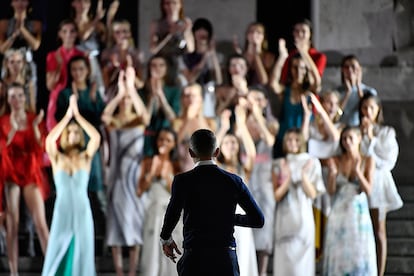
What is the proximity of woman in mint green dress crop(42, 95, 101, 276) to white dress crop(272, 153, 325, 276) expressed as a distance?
1.71 m

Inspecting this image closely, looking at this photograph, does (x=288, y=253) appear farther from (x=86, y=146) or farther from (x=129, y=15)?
(x=129, y=15)

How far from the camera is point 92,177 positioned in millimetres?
11438

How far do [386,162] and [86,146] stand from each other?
9.21 ft

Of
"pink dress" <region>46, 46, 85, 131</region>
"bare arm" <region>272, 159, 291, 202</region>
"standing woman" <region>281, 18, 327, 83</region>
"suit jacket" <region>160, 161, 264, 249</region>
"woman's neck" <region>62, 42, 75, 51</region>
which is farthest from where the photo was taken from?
"woman's neck" <region>62, 42, 75, 51</region>

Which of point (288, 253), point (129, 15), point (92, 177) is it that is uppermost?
point (129, 15)

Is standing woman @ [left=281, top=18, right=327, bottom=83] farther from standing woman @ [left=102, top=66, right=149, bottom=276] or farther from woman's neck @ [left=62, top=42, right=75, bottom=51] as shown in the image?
woman's neck @ [left=62, top=42, right=75, bottom=51]

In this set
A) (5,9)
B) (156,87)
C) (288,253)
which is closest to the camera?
(288,253)

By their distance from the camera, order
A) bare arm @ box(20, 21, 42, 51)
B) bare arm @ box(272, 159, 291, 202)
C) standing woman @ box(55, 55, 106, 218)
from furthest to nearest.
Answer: bare arm @ box(20, 21, 42, 51) < standing woman @ box(55, 55, 106, 218) < bare arm @ box(272, 159, 291, 202)

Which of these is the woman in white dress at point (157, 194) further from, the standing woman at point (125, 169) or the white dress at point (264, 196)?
the white dress at point (264, 196)

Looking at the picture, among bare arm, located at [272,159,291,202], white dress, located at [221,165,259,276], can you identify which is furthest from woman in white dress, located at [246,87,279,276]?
white dress, located at [221,165,259,276]

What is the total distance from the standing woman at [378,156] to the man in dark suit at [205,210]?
192 inches

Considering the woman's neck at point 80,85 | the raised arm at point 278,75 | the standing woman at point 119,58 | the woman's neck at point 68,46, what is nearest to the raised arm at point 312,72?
the raised arm at point 278,75

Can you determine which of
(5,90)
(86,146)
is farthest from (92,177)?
(5,90)

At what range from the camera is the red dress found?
439 inches
